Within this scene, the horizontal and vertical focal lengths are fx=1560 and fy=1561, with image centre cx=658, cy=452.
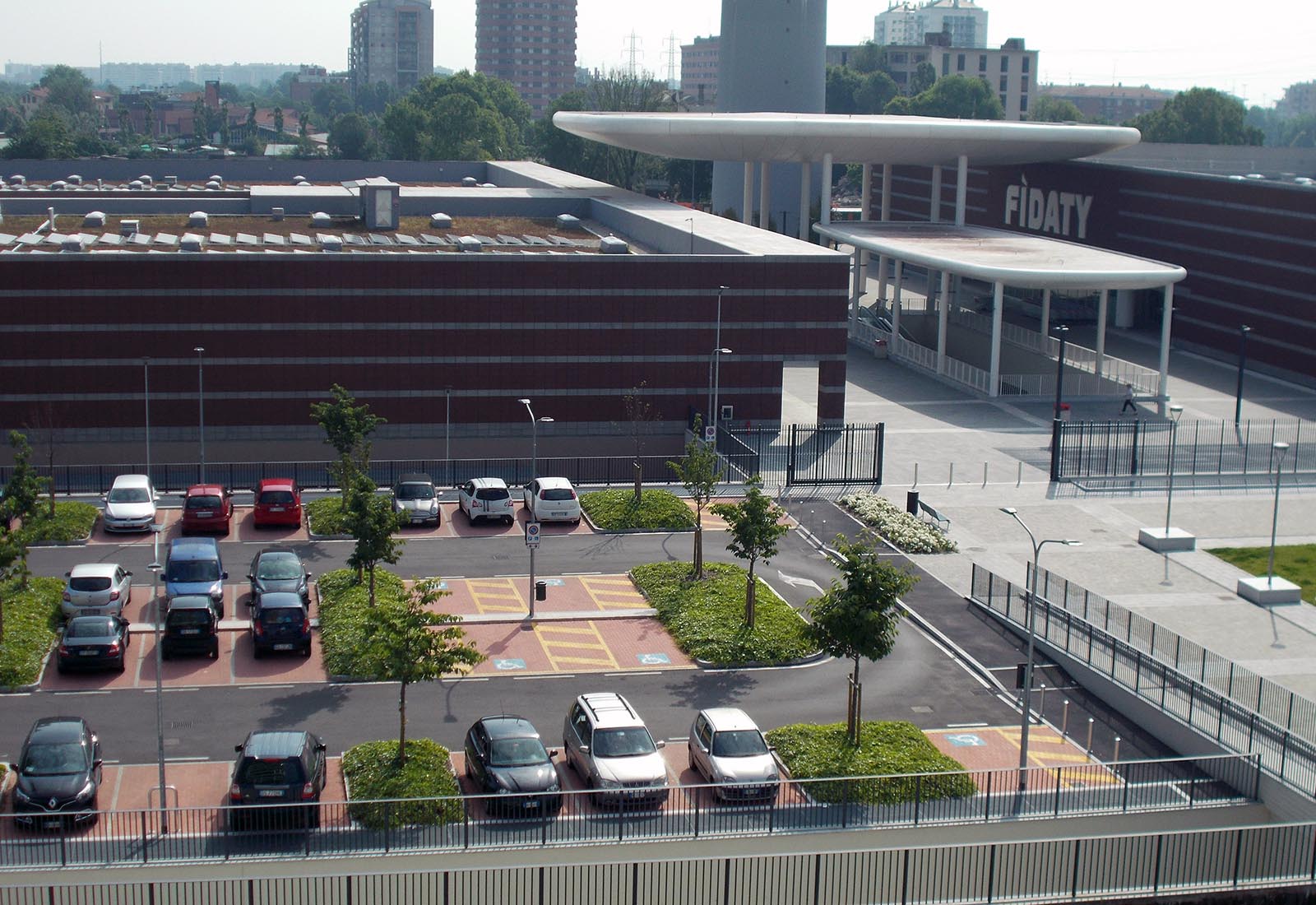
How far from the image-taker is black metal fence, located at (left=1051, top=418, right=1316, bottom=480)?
51.8 meters

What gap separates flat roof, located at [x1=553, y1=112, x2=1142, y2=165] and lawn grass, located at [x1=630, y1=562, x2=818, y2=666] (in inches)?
1667

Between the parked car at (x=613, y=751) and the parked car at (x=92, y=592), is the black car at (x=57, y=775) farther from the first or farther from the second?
the parked car at (x=92, y=592)

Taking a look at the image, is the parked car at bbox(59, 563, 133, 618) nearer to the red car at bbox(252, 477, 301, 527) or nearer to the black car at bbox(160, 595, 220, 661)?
the black car at bbox(160, 595, 220, 661)

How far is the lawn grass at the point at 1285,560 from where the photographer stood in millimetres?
41188

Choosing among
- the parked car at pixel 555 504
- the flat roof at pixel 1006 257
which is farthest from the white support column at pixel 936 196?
the parked car at pixel 555 504

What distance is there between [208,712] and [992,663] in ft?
54.9

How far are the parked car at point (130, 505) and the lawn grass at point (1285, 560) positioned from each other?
29721 mm

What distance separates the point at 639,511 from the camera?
150ft

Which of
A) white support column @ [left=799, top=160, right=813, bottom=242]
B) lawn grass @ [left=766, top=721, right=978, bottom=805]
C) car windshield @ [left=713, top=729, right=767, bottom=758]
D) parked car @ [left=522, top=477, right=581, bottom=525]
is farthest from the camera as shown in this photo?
white support column @ [left=799, top=160, right=813, bottom=242]

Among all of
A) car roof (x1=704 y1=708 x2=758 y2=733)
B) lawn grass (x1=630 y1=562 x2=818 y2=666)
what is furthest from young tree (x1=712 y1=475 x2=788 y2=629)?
car roof (x1=704 y1=708 x2=758 y2=733)

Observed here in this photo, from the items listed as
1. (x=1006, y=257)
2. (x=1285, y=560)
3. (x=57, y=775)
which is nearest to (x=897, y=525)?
(x=1285, y=560)

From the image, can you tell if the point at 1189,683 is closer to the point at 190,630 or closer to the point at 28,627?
the point at 190,630

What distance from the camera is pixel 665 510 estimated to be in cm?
4575

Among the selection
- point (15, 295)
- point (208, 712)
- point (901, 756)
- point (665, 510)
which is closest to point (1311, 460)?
point (665, 510)
